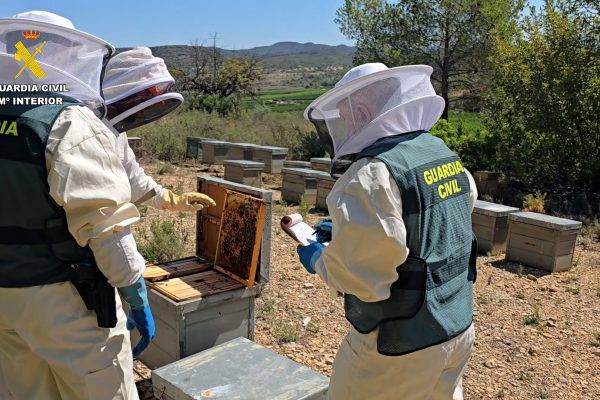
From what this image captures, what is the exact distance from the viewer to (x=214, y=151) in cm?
1179

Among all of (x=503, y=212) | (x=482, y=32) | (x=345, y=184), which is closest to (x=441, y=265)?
(x=345, y=184)

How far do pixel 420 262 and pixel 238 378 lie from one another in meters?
1.28

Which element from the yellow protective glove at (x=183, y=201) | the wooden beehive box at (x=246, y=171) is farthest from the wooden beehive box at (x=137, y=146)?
the yellow protective glove at (x=183, y=201)

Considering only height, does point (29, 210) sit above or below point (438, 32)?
below

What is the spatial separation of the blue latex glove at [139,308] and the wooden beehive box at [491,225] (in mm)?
4677

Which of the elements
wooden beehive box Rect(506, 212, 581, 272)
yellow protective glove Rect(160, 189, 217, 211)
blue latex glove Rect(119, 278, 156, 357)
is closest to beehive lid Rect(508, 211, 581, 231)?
wooden beehive box Rect(506, 212, 581, 272)

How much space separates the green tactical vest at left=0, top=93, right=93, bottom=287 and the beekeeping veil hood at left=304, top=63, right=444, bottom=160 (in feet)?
3.32

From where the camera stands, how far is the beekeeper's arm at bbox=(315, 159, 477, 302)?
1837 mm

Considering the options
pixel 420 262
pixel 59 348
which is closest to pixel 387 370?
pixel 420 262

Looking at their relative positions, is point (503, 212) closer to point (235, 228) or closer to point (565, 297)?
point (565, 297)

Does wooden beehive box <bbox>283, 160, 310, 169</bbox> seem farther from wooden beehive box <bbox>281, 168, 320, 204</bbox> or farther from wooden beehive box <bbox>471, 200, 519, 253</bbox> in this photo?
wooden beehive box <bbox>471, 200, 519, 253</bbox>

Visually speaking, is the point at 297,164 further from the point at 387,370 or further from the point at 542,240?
the point at 387,370

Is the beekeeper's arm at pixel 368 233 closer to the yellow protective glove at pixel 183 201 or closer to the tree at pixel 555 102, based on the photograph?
the yellow protective glove at pixel 183 201

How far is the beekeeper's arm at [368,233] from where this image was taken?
1837 millimetres
